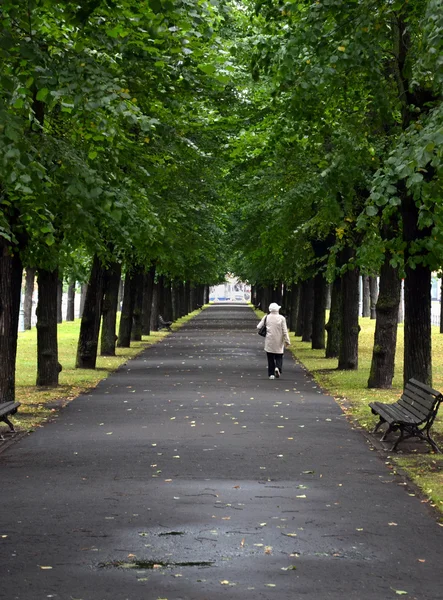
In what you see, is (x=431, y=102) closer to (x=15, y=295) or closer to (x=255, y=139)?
(x=15, y=295)

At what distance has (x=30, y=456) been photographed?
12.7 meters

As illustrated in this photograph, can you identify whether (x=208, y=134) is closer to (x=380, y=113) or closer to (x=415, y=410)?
(x=380, y=113)

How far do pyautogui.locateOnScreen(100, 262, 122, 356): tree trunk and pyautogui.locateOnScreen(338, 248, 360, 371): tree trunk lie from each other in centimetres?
798

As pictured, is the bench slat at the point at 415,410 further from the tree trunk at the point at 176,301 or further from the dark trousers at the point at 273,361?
the tree trunk at the point at 176,301

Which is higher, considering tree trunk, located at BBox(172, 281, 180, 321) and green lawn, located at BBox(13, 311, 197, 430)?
tree trunk, located at BBox(172, 281, 180, 321)

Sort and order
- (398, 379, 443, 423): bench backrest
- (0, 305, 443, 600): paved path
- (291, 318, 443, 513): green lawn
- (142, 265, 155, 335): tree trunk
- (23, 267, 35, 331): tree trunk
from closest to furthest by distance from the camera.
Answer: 1. (0, 305, 443, 600): paved path
2. (291, 318, 443, 513): green lawn
3. (398, 379, 443, 423): bench backrest
4. (142, 265, 155, 335): tree trunk
5. (23, 267, 35, 331): tree trunk

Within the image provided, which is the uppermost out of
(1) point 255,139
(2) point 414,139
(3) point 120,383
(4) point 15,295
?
(1) point 255,139

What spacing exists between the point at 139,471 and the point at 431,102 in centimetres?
631

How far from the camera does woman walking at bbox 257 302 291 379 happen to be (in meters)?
24.4

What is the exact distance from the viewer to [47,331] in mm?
22719

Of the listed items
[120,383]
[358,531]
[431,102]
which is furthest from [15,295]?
[358,531]

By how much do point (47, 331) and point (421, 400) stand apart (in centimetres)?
1086

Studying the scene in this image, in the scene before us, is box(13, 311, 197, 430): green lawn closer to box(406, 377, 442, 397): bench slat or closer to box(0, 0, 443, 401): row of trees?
box(0, 0, 443, 401): row of trees

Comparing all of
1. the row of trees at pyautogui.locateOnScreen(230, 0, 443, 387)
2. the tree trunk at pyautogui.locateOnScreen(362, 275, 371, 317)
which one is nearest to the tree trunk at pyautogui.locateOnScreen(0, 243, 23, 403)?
the row of trees at pyautogui.locateOnScreen(230, 0, 443, 387)
